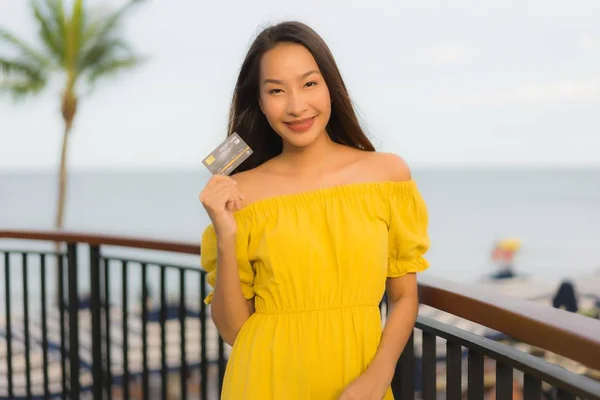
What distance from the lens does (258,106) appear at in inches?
66.4

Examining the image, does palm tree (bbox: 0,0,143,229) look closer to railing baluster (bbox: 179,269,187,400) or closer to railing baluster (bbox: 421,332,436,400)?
railing baluster (bbox: 179,269,187,400)

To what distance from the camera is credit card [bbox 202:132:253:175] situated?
1512 mm

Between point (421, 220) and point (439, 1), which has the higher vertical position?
point (439, 1)

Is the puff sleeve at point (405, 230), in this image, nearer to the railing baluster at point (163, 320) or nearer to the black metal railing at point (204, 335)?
the black metal railing at point (204, 335)

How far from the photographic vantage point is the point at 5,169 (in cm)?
9769

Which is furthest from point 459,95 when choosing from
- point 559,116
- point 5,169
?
point 5,169

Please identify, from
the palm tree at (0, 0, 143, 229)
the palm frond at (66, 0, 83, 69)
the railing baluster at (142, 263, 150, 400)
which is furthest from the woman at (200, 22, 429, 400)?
the palm frond at (66, 0, 83, 69)

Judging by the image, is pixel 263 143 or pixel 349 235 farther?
pixel 263 143

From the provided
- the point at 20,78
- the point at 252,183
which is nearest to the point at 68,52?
the point at 20,78

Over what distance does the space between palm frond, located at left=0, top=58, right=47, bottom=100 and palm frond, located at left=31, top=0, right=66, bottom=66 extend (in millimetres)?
805

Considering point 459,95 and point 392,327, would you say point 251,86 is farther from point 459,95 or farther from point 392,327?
point 459,95

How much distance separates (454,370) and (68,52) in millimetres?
16758

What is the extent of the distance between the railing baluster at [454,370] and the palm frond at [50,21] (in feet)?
54.3

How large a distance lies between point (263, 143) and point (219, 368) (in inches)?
43.5
